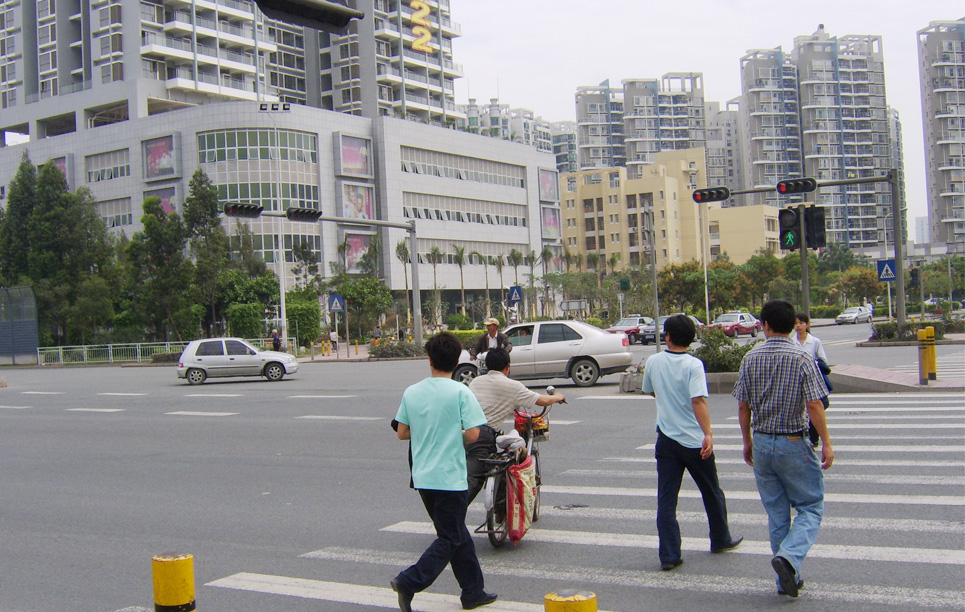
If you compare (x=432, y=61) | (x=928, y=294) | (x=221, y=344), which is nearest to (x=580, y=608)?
(x=221, y=344)

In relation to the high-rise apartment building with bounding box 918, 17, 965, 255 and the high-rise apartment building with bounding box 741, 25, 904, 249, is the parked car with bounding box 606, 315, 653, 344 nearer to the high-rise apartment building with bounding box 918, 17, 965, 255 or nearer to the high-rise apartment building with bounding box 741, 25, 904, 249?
the high-rise apartment building with bounding box 918, 17, 965, 255

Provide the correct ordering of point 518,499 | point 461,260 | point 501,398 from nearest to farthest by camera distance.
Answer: point 518,499
point 501,398
point 461,260

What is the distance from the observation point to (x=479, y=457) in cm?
639

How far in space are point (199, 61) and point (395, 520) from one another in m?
78.0

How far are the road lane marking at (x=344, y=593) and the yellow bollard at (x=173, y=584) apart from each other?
2044mm

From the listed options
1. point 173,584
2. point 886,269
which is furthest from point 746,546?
point 886,269

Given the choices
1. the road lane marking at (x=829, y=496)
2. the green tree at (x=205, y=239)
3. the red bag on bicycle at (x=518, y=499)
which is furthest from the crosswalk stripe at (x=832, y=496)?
the green tree at (x=205, y=239)

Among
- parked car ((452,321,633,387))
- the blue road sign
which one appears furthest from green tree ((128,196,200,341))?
the blue road sign

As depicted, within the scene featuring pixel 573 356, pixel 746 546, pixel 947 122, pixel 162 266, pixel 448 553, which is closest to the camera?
pixel 448 553

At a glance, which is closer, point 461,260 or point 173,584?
point 173,584

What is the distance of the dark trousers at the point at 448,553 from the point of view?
5.09 meters

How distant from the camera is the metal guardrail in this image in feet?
152

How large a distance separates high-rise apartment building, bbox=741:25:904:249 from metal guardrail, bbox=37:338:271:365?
118 metres

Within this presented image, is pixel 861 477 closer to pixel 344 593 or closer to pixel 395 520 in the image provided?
pixel 395 520
